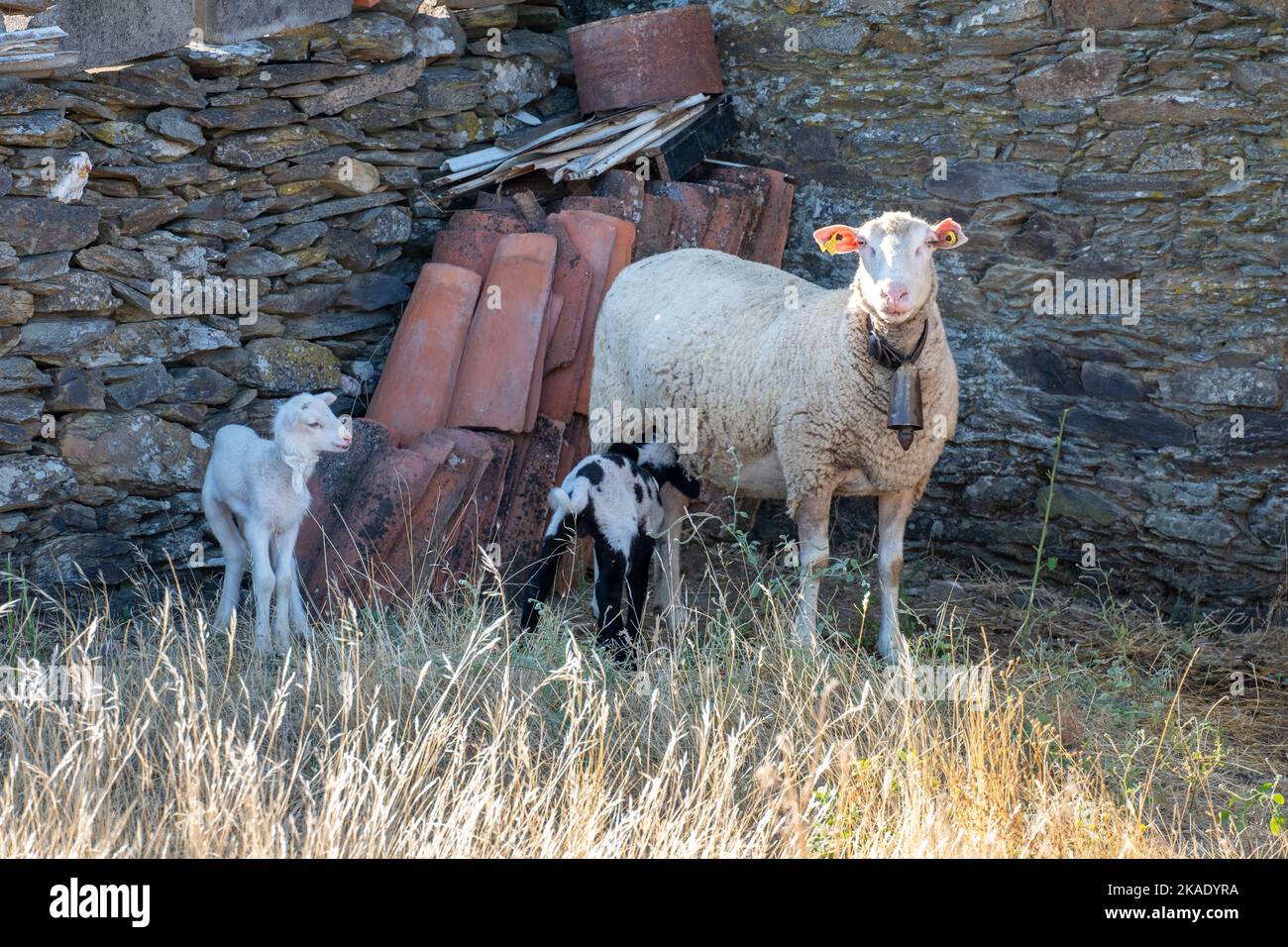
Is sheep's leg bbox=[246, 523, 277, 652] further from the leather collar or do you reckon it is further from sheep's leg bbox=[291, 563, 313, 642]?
the leather collar

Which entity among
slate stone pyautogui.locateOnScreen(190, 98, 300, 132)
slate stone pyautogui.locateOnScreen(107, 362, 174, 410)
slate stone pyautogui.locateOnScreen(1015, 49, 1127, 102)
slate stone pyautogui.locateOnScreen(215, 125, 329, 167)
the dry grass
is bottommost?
the dry grass

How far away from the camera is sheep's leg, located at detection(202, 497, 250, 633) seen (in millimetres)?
5688

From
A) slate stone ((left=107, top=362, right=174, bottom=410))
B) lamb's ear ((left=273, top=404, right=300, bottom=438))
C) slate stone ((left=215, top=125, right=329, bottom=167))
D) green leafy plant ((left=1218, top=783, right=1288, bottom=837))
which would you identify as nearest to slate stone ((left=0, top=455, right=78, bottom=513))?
slate stone ((left=107, top=362, right=174, bottom=410))

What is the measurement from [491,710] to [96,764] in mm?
1158

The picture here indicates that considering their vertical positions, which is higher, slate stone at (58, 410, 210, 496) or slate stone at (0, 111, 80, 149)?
slate stone at (0, 111, 80, 149)

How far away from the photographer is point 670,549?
6078 millimetres

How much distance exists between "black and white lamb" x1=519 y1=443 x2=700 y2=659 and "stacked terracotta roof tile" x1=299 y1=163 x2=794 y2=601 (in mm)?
584

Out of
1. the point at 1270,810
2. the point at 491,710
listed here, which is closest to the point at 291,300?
the point at 491,710

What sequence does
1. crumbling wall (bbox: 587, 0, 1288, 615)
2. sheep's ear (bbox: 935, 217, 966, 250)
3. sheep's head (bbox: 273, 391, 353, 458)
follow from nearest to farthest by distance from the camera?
sheep's ear (bbox: 935, 217, 966, 250) < sheep's head (bbox: 273, 391, 353, 458) < crumbling wall (bbox: 587, 0, 1288, 615)

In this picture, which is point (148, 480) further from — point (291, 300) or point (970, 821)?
point (970, 821)

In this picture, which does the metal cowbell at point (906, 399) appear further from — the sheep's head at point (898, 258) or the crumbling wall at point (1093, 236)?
the crumbling wall at point (1093, 236)

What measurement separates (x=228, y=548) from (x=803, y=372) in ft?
8.02

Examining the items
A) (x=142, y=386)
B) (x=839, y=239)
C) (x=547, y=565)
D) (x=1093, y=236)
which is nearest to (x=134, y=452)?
(x=142, y=386)

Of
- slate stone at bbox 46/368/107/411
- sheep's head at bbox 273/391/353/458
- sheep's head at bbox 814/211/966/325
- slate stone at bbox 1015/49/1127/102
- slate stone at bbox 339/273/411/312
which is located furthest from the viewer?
slate stone at bbox 339/273/411/312
